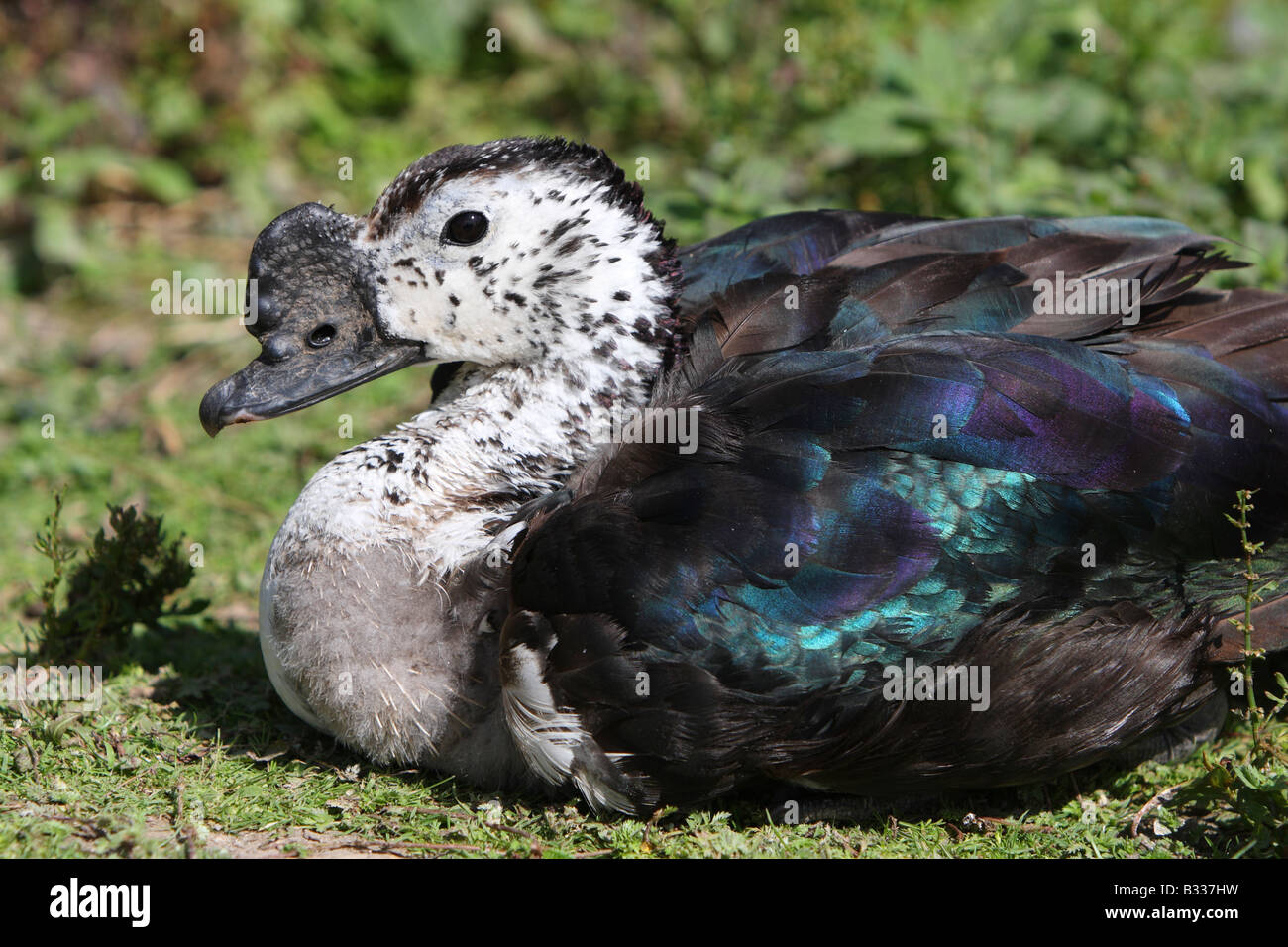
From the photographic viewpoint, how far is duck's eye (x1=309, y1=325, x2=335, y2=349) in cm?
386

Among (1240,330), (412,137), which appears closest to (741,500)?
(1240,330)

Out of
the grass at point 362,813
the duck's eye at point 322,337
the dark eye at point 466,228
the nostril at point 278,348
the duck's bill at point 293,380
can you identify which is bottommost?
the grass at point 362,813

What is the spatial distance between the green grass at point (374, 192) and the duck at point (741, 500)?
0.21 metres

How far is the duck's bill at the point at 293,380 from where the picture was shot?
3830 mm

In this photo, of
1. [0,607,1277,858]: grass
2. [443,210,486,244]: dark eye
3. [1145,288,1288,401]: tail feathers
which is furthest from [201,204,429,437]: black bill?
[1145,288,1288,401]: tail feathers

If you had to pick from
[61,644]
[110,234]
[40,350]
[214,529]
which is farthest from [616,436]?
[110,234]

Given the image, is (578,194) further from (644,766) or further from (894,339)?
(644,766)

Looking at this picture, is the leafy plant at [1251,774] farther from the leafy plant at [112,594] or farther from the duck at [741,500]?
the leafy plant at [112,594]

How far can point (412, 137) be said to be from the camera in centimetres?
827

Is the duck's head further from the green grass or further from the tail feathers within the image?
the tail feathers

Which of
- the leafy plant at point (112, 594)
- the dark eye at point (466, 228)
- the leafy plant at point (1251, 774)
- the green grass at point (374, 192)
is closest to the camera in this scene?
the leafy plant at point (1251, 774)

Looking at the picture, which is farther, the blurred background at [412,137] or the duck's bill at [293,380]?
the blurred background at [412,137]

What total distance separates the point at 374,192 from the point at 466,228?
4062mm

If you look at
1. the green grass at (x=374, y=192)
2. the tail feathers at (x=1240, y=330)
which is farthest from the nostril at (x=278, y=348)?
the tail feathers at (x=1240, y=330)
